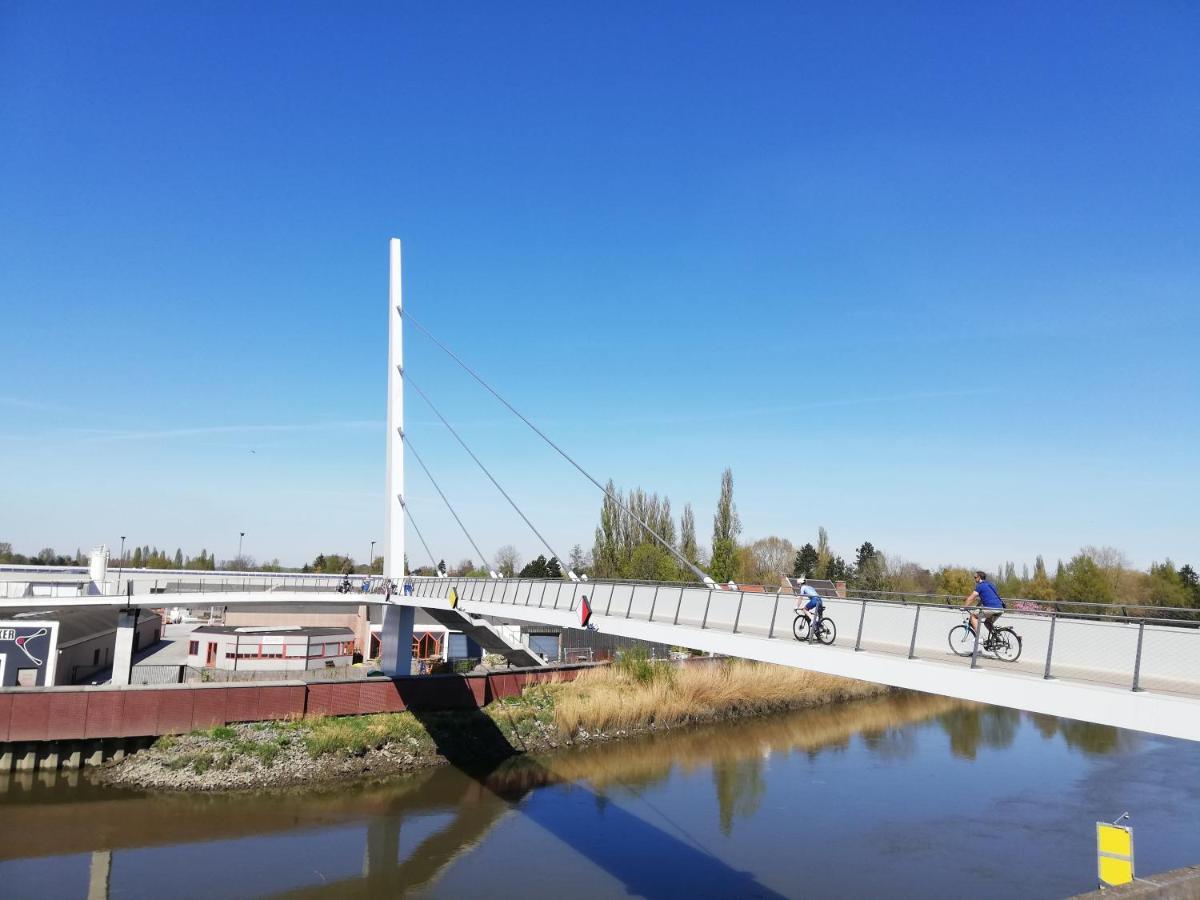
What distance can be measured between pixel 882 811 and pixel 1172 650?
15509 mm

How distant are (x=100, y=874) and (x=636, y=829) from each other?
11311mm

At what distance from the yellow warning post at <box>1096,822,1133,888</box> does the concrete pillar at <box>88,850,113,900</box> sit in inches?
641

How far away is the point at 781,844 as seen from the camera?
18.4 meters

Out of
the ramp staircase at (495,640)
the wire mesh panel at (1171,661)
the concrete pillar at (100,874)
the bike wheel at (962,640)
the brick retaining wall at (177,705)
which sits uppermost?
the wire mesh panel at (1171,661)

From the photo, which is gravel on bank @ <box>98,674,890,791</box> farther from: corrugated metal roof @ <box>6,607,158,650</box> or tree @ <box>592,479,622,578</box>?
tree @ <box>592,479,622,578</box>

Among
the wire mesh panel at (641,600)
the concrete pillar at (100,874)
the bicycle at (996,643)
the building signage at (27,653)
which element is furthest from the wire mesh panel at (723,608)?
the building signage at (27,653)

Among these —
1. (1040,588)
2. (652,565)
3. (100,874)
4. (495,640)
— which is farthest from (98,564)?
(1040,588)

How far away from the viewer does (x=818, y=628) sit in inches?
421

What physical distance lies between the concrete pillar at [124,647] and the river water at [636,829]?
10.5 feet

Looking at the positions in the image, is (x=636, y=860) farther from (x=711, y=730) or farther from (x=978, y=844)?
(x=711, y=730)

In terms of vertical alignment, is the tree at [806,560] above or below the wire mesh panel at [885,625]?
below

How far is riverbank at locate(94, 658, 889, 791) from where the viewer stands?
73.4 feet

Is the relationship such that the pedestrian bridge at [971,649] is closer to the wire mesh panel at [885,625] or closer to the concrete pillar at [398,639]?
the wire mesh panel at [885,625]

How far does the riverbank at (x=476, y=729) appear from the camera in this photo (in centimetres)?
2238
